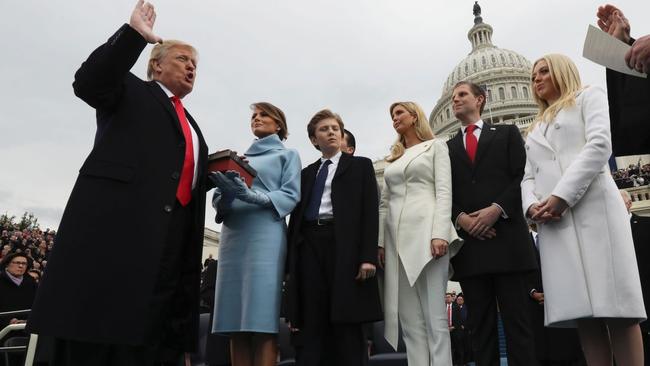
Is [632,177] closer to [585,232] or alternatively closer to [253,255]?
[585,232]

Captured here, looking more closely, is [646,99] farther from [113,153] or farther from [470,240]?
[113,153]

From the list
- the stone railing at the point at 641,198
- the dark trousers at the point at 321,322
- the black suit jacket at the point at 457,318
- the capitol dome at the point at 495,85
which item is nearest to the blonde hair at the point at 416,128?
the dark trousers at the point at 321,322

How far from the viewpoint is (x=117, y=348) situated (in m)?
1.82

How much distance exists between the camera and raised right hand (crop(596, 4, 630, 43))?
1.86 m

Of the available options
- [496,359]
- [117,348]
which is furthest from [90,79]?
[496,359]

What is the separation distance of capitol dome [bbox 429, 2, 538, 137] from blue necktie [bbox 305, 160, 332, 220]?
186 feet

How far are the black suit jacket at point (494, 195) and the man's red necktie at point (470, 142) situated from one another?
37mm

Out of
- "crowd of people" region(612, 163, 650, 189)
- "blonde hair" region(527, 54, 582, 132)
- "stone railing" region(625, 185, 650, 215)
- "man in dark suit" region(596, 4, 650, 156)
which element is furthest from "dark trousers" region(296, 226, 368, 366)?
"crowd of people" region(612, 163, 650, 189)

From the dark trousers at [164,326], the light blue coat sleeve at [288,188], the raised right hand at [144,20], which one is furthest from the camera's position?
the light blue coat sleeve at [288,188]

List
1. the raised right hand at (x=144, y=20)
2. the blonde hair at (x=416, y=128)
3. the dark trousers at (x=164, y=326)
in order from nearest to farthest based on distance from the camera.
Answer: the dark trousers at (x=164, y=326)
the raised right hand at (x=144, y=20)
the blonde hair at (x=416, y=128)

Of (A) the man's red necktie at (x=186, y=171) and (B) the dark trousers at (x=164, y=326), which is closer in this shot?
(B) the dark trousers at (x=164, y=326)

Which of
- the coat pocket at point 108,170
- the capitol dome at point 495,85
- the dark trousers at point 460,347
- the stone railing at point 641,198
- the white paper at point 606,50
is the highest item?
the capitol dome at point 495,85

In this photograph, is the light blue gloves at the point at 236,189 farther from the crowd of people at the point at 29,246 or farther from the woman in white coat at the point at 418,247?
the crowd of people at the point at 29,246

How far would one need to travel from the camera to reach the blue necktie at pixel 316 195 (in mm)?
3041
